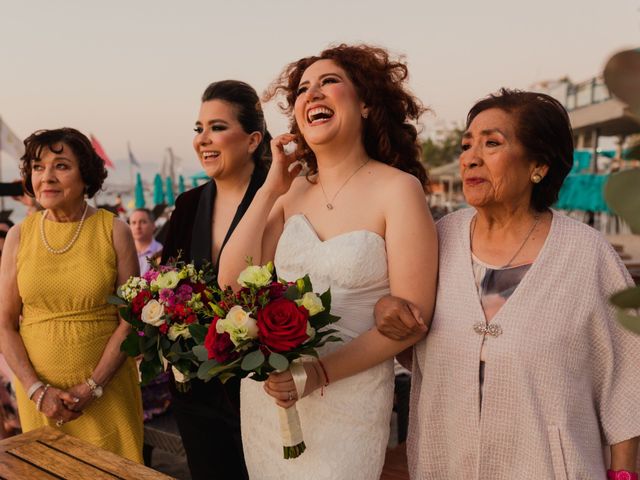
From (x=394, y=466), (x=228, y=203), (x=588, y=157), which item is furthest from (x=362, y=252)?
(x=588, y=157)

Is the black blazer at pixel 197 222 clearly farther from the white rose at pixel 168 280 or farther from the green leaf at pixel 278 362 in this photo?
the green leaf at pixel 278 362

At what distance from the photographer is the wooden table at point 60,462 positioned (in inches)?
82.4

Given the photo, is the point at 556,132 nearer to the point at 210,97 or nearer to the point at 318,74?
the point at 318,74

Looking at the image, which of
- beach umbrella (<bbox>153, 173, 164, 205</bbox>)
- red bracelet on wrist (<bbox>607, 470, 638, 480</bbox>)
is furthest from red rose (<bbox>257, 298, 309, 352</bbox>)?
beach umbrella (<bbox>153, 173, 164, 205</bbox>)

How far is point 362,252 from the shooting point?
195cm

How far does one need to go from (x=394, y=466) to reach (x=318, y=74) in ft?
9.82

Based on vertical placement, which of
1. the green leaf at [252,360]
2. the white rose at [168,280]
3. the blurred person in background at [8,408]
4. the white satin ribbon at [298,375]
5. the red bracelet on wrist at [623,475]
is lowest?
the blurred person in background at [8,408]

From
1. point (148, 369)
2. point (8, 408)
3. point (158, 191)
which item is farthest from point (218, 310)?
point (158, 191)

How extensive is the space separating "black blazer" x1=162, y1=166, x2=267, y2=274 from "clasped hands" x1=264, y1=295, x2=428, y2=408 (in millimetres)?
917

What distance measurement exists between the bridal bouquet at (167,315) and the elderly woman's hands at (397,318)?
1.92 ft

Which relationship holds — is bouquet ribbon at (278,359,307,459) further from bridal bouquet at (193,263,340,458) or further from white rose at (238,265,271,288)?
white rose at (238,265,271,288)

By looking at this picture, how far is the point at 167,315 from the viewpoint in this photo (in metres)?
2.10

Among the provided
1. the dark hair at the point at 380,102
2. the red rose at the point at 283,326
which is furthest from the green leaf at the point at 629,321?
the dark hair at the point at 380,102

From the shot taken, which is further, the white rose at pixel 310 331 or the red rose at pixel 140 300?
the red rose at pixel 140 300
